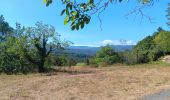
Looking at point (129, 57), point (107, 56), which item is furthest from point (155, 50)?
point (107, 56)

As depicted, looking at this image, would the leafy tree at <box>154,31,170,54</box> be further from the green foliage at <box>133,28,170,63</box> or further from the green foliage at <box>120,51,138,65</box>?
the green foliage at <box>120,51,138,65</box>

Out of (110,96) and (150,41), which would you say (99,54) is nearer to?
(150,41)

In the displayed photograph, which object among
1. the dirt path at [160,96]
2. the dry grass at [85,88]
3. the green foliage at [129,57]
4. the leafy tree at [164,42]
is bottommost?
the dirt path at [160,96]

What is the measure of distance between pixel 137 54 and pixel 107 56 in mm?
3090

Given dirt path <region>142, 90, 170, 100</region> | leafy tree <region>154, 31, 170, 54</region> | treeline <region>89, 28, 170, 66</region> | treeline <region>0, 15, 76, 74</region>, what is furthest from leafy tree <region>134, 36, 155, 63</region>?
dirt path <region>142, 90, 170, 100</region>

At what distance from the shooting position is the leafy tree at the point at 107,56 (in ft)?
134

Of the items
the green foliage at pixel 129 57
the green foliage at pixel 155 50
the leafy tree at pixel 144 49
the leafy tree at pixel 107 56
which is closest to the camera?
the green foliage at pixel 129 57

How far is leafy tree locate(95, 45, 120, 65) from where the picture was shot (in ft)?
134

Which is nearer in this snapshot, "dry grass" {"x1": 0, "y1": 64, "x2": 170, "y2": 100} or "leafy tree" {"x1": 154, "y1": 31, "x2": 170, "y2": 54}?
"dry grass" {"x1": 0, "y1": 64, "x2": 170, "y2": 100}

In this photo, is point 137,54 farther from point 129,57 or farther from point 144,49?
point 144,49

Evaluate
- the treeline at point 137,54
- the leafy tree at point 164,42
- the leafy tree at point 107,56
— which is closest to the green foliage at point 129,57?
the treeline at point 137,54

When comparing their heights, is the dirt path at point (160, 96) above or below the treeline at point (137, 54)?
below

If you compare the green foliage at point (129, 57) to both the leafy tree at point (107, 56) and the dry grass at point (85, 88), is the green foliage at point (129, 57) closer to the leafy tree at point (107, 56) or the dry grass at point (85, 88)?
the leafy tree at point (107, 56)

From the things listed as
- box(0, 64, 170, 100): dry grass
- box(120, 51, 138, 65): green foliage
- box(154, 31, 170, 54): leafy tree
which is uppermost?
box(154, 31, 170, 54): leafy tree
